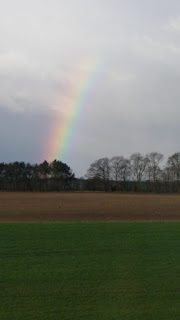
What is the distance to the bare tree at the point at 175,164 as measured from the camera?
405 ft

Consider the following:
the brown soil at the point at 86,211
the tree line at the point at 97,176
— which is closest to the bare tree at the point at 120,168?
the tree line at the point at 97,176

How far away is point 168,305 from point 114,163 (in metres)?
130

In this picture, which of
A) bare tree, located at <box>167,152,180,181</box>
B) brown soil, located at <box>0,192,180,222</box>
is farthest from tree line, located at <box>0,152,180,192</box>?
brown soil, located at <box>0,192,180,222</box>

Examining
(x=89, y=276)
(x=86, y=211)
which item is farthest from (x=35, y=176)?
(x=89, y=276)

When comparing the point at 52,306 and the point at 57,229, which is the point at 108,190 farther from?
the point at 52,306

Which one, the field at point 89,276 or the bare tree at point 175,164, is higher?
the bare tree at point 175,164

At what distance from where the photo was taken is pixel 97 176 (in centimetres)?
12850

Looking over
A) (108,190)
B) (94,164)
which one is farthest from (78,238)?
(94,164)

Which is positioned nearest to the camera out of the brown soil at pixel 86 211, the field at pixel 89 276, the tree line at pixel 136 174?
the field at pixel 89 276

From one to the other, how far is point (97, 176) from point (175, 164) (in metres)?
24.3

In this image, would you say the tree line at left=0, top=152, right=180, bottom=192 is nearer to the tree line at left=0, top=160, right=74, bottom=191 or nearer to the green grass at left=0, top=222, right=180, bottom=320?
the tree line at left=0, top=160, right=74, bottom=191

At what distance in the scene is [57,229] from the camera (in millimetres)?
15164

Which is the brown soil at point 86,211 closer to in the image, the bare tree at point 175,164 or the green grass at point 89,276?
the green grass at point 89,276

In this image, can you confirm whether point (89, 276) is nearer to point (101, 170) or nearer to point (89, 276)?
point (89, 276)
